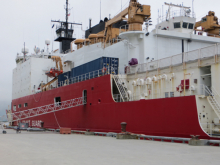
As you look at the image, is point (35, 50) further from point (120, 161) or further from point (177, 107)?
point (120, 161)

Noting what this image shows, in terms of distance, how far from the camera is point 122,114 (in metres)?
21.0

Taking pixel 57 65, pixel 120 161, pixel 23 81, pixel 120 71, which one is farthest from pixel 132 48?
pixel 23 81

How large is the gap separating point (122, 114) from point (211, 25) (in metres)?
16.5

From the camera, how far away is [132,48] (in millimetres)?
24938

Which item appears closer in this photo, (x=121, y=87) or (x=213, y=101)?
(x=213, y=101)

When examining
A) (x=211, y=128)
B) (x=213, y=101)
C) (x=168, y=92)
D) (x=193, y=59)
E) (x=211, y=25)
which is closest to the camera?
(x=211, y=128)

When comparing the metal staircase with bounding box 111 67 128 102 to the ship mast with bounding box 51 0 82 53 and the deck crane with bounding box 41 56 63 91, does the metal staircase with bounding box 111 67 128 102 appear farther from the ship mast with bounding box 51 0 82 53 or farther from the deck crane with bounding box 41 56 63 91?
the ship mast with bounding box 51 0 82 53

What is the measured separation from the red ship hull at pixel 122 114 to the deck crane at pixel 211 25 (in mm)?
14464

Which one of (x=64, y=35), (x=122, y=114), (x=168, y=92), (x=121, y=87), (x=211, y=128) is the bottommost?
(x=211, y=128)

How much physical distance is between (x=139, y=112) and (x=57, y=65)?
20.1m

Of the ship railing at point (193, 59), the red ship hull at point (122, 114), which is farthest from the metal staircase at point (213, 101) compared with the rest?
the ship railing at point (193, 59)

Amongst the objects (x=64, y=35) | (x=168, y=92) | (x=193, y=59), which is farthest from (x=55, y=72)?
(x=193, y=59)

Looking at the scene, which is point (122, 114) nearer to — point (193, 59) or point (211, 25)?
point (193, 59)

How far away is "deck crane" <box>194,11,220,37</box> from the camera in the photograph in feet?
102
